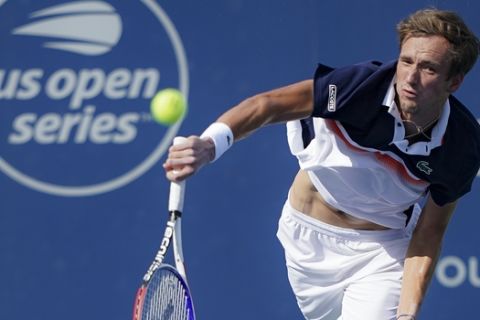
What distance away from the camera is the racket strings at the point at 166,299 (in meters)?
3.34

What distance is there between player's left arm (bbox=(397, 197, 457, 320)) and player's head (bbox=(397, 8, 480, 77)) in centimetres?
51

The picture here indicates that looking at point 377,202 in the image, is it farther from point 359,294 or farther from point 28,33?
point 28,33

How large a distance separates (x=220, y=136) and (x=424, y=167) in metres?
0.86

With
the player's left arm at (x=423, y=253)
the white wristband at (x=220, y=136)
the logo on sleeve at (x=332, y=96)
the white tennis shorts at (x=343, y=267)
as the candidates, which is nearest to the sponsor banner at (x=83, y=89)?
the white tennis shorts at (x=343, y=267)

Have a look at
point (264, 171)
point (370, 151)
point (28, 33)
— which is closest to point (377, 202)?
point (370, 151)

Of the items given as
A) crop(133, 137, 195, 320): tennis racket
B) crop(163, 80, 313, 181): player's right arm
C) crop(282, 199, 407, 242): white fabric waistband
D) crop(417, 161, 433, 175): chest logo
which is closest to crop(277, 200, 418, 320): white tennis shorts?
crop(282, 199, 407, 242): white fabric waistband

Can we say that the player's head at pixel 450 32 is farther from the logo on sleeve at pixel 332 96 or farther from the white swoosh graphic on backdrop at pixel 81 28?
the white swoosh graphic on backdrop at pixel 81 28

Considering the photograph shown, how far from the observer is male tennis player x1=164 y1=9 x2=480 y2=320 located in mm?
3615

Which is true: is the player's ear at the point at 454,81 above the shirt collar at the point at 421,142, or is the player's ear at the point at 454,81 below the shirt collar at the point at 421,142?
above

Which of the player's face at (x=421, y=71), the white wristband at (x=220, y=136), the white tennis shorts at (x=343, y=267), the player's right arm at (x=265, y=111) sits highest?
the player's face at (x=421, y=71)

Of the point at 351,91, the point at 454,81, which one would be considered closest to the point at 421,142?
the point at 454,81

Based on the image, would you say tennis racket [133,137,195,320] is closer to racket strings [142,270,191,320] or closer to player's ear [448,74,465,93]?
racket strings [142,270,191,320]

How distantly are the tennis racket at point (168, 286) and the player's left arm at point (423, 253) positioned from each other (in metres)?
0.82

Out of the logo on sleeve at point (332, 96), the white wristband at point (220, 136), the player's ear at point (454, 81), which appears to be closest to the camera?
the white wristband at point (220, 136)
